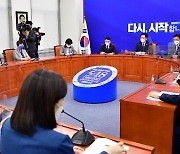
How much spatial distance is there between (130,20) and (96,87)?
3.64 m

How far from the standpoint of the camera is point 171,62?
5480mm

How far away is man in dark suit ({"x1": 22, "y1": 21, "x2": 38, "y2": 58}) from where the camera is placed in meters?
6.22

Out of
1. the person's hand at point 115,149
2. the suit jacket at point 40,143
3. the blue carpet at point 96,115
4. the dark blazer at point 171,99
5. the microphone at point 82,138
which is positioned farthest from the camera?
the blue carpet at point 96,115

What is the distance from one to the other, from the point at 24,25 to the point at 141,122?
4.77 m

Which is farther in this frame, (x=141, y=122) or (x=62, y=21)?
(x=62, y=21)

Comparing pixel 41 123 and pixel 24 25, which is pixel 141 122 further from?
pixel 24 25

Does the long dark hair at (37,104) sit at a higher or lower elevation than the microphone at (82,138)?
higher

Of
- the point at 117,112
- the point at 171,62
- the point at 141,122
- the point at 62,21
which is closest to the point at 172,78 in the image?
the point at 117,112

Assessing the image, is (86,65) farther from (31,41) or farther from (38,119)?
(38,119)

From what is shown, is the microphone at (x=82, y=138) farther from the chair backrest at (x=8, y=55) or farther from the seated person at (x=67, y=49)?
the seated person at (x=67, y=49)

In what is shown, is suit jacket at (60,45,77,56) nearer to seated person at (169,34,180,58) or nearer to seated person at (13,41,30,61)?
seated person at (13,41,30,61)

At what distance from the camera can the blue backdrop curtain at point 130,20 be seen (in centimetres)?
700

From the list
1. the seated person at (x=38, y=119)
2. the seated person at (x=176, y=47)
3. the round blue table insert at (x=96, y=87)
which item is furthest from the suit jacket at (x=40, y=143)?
the seated person at (x=176, y=47)

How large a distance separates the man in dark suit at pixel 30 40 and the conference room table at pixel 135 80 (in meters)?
0.50
